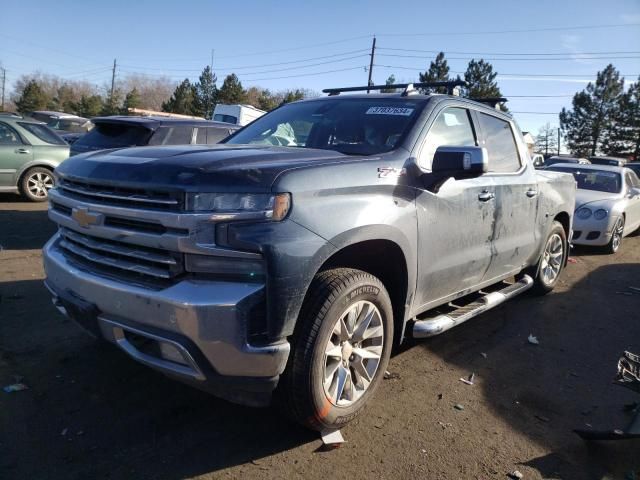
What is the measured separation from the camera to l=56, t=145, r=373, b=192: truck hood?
2348 millimetres

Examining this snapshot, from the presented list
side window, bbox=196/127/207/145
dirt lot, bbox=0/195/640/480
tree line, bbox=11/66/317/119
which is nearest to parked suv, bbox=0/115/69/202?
side window, bbox=196/127/207/145

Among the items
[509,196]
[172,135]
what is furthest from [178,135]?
[509,196]

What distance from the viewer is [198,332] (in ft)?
7.38

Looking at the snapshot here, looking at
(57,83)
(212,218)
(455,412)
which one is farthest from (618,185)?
(57,83)

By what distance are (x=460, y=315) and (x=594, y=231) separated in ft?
20.8

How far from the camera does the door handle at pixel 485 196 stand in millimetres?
3857

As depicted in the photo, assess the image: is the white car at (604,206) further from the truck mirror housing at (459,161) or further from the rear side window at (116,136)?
the rear side window at (116,136)

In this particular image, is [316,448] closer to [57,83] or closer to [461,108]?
[461,108]

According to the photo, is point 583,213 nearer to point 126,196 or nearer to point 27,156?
point 126,196

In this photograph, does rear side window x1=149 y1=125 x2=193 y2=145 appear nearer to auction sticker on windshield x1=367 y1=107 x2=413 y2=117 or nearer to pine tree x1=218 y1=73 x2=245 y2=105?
auction sticker on windshield x1=367 y1=107 x2=413 y2=117

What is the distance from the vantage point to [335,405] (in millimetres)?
2793

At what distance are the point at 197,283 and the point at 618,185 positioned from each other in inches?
385

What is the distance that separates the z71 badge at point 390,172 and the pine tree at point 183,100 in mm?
45326

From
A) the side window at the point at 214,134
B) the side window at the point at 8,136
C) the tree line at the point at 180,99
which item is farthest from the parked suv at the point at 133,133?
the tree line at the point at 180,99
